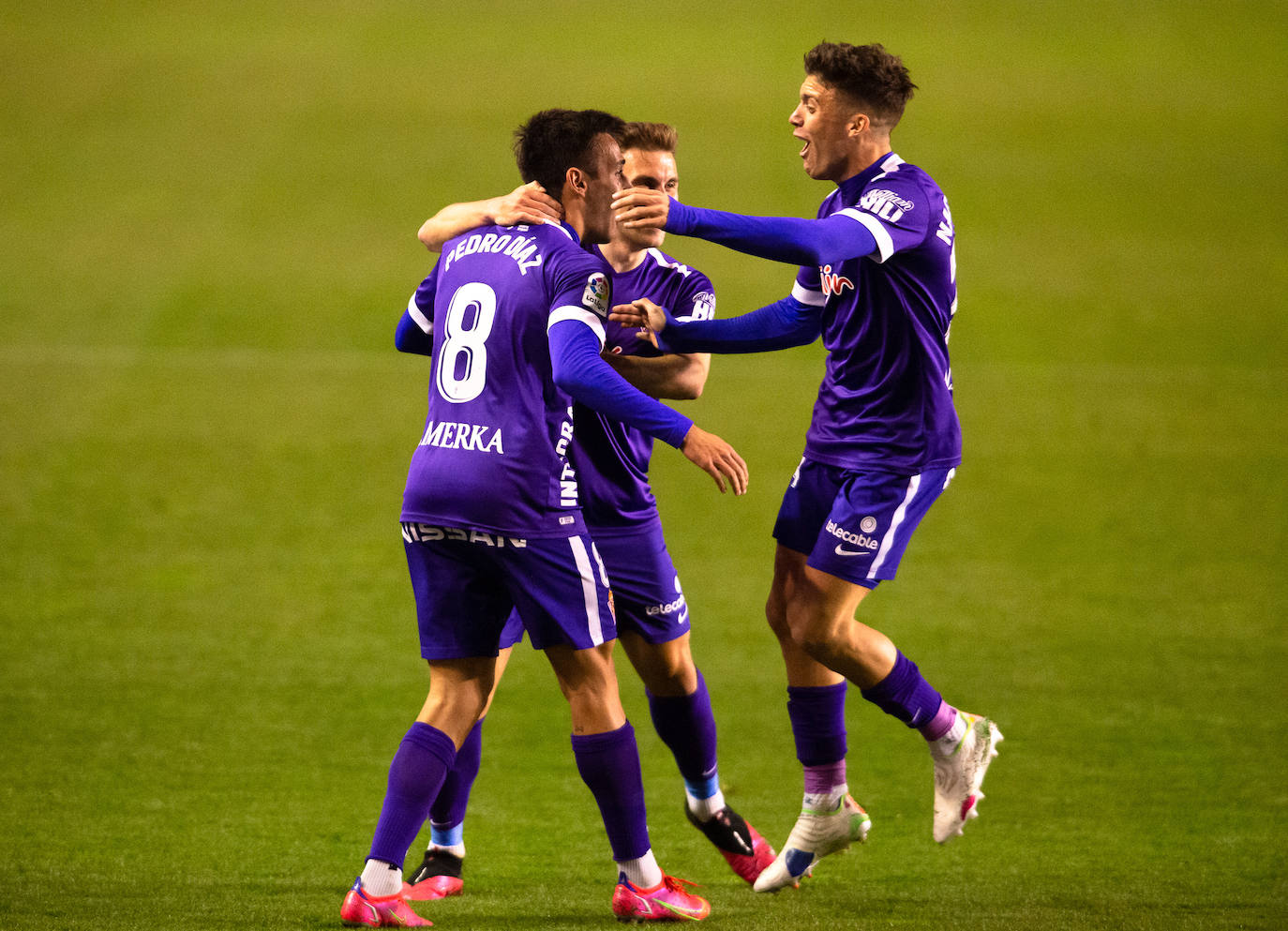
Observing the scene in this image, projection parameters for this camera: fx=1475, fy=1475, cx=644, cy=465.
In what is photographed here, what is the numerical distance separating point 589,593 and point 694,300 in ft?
4.59

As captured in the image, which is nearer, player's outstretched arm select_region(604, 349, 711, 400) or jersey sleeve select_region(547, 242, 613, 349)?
jersey sleeve select_region(547, 242, 613, 349)

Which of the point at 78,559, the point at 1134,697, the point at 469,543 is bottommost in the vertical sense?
the point at 78,559

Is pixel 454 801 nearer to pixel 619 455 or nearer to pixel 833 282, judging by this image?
pixel 619 455

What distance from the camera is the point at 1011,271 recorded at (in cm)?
1714

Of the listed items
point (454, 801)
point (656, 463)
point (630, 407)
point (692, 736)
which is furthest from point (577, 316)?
point (656, 463)

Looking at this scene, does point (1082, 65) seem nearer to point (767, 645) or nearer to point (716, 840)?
point (767, 645)

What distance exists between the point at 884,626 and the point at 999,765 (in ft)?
6.83

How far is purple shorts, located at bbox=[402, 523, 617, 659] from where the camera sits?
389 centimetres

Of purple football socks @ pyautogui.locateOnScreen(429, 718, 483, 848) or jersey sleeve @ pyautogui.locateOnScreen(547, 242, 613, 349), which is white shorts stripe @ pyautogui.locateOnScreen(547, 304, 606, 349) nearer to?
jersey sleeve @ pyautogui.locateOnScreen(547, 242, 613, 349)

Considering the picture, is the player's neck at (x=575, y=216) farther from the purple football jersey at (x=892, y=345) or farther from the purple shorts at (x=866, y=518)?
the purple shorts at (x=866, y=518)

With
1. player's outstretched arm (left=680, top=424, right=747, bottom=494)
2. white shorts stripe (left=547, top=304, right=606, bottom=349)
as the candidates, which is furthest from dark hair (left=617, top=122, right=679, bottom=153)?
player's outstretched arm (left=680, top=424, right=747, bottom=494)

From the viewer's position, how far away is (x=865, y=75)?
177 inches

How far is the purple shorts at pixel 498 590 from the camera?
3.89m

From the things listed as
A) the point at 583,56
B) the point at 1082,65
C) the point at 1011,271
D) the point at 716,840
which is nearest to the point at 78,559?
the point at 716,840
